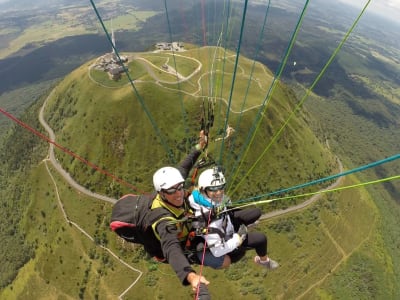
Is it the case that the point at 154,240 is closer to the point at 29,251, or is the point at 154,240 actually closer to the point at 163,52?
the point at 29,251

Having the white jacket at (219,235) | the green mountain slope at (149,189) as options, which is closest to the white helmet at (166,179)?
the white jacket at (219,235)

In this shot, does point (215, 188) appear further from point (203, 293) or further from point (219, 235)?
point (203, 293)

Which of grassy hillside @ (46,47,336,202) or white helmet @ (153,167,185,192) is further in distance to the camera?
grassy hillside @ (46,47,336,202)

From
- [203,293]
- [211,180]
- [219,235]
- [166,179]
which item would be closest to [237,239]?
[219,235]

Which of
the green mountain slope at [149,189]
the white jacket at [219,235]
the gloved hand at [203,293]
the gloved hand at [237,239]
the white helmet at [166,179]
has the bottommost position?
the green mountain slope at [149,189]

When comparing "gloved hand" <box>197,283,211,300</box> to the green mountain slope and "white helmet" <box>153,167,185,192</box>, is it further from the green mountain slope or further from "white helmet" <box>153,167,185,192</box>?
the green mountain slope

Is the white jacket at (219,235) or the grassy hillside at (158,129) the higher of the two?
the white jacket at (219,235)

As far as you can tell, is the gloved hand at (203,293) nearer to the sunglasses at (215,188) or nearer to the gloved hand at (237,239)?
the sunglasses at (215,188)

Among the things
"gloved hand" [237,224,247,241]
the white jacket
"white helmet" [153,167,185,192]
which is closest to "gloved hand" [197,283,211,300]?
"white helmet" [153,167,185,192]
